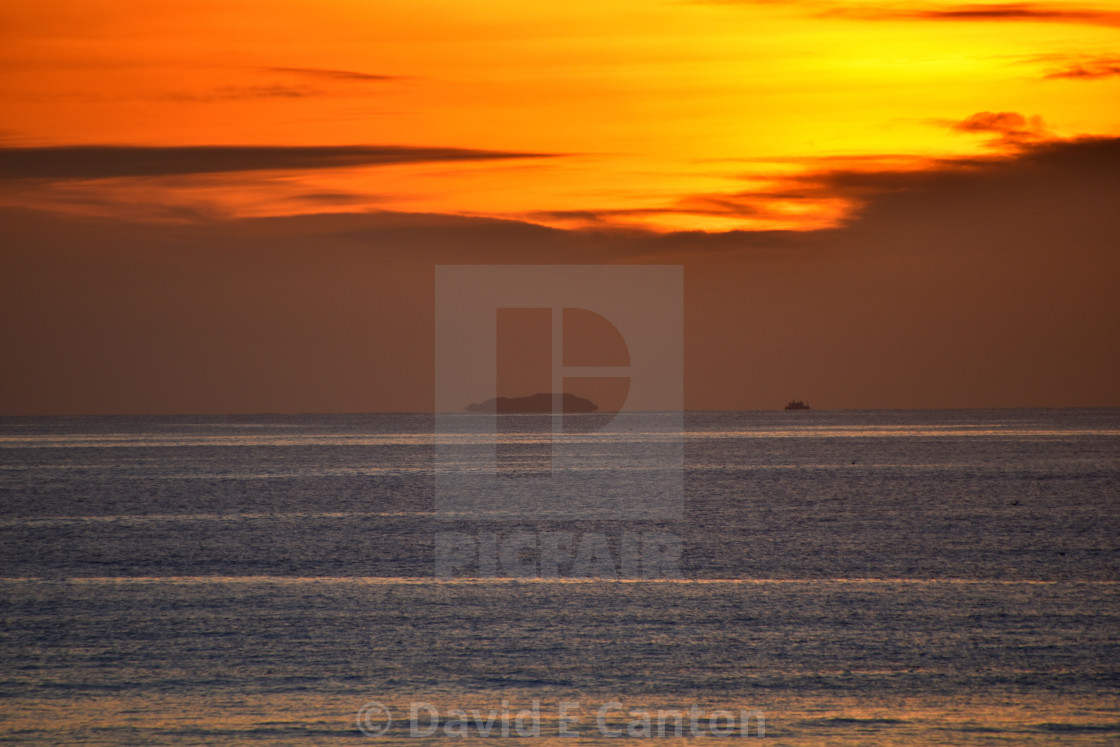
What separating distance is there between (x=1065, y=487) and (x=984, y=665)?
4561 centimetres

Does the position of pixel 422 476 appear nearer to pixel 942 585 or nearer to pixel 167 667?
pixel 942 585

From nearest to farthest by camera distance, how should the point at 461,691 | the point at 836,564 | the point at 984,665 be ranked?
1. the point at 461,691
2. the point at 984,665
3. the point at 836,564

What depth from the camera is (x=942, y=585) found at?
2384cm

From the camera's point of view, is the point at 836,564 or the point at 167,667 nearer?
the point at 167,667

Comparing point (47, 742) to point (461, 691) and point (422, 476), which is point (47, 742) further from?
point (422, 476)

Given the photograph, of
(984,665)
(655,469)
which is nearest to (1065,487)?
(655,469)

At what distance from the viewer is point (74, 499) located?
51.4m

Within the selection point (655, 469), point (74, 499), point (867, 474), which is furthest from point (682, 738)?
point (655, 469)

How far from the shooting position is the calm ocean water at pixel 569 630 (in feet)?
44.7

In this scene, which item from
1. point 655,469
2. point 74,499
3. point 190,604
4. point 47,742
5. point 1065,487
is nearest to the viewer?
point 47,742

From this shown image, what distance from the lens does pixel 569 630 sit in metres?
18.8

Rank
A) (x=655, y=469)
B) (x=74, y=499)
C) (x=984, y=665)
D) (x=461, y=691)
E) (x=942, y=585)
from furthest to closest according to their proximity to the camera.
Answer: (x=655, y=469) → (x=74, y=499) → (x=942, y=585) → (x=984, y=665) → (x=461, y=691)

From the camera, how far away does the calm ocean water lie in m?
13.6

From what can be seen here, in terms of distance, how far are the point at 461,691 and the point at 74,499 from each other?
42561 mm
